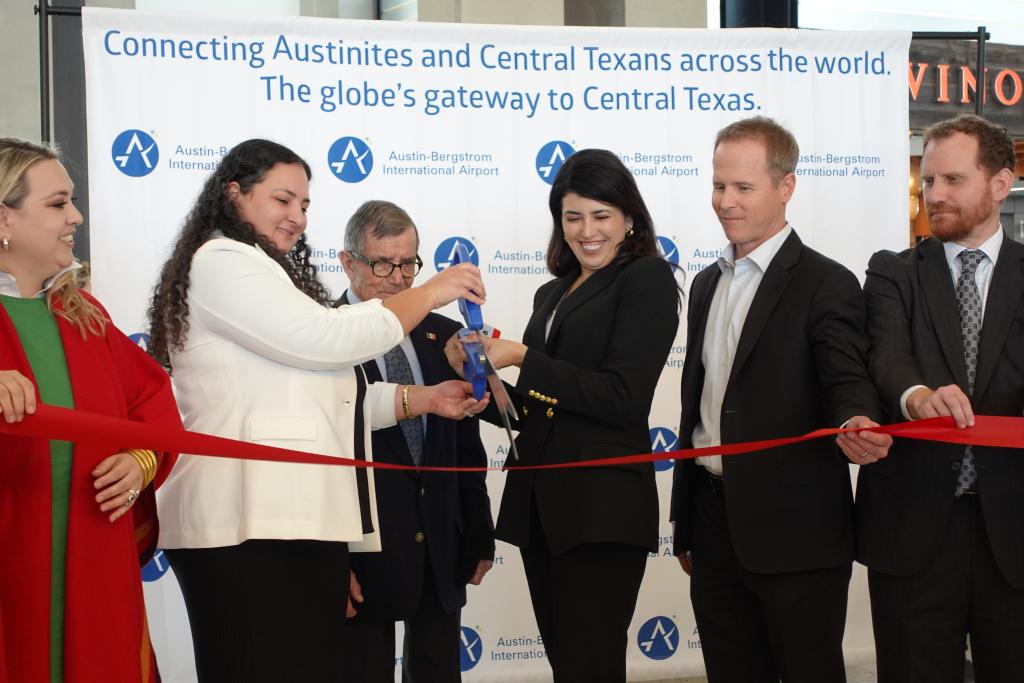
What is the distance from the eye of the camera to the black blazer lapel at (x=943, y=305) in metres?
2.72

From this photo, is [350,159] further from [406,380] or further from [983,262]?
[983,262]

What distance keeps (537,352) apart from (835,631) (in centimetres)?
112

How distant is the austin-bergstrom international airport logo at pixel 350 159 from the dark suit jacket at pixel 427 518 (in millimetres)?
1342

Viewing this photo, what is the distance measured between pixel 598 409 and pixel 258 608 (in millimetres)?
1020

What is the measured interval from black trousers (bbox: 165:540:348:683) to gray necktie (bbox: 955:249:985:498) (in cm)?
169

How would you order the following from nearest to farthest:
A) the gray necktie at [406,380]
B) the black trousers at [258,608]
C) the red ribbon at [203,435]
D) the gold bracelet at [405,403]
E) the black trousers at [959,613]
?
1. the red ribbon at [203,435]
2. the black trousers at [258,608]
3. the black trousers at [959,613]
4. the gold bracelet at [405,403]
5. the gray necktie at [406,380]

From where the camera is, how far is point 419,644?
10.6 feet

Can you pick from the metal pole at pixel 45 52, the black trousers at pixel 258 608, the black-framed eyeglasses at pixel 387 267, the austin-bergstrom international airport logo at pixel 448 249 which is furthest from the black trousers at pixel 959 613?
the metal pole at pixel 45 52

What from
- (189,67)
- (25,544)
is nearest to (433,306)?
(25,544)

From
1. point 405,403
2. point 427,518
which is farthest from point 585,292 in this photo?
point 427,518

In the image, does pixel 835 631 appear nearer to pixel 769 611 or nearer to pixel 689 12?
pixel 769 611

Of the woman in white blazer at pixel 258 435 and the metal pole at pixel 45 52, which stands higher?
the metal pole at pixel 45 52

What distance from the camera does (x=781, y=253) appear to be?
2.89 metres

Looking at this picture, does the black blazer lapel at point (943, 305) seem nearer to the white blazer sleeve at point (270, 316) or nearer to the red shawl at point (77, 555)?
the white blazer sleeve at point (270, 316)
